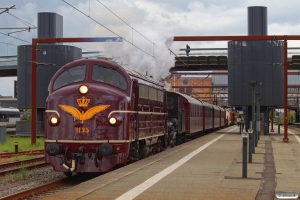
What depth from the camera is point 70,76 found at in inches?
591

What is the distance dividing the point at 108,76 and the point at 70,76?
3.69ft

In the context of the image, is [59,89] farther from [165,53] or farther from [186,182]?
[165,53]

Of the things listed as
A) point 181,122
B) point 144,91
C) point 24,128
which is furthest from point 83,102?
point 24,128

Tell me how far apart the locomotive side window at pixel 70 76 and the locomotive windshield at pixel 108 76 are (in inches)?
14.1

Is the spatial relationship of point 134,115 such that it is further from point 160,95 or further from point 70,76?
point 160,95

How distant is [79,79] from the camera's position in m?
14.8

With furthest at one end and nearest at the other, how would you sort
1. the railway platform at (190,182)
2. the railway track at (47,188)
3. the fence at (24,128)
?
the fence at (24,128) < the railway track at (47,188) < the railway platform at (190,182)

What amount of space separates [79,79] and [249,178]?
5575mm

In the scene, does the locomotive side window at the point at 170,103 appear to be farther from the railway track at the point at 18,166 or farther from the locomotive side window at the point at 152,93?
the railway track at the point at 18,166

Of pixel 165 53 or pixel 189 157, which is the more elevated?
pixel 165 53

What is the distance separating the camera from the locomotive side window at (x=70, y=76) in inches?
586

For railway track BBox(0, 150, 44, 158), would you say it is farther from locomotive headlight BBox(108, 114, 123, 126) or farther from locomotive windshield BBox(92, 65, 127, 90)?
locomotive headlight BBox(108, 114, 123, 126)

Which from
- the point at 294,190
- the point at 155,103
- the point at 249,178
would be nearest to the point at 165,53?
the point at 155,103

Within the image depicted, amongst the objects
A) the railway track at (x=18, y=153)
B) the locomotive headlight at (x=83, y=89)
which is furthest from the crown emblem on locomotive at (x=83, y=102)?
the railway track at (x=18, y=153)
